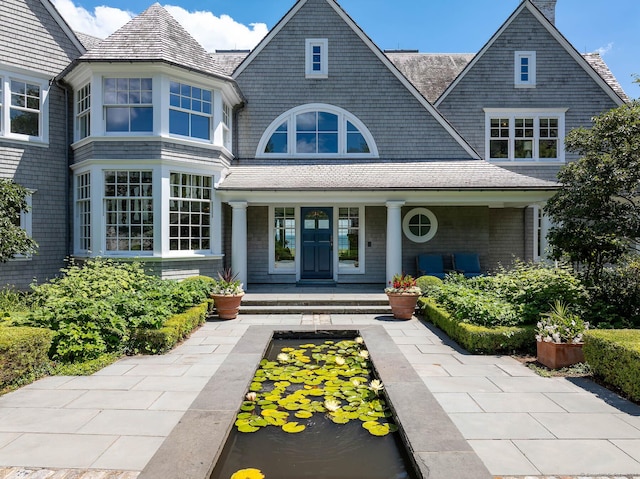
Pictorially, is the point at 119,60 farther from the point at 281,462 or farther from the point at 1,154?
the point at 281,462

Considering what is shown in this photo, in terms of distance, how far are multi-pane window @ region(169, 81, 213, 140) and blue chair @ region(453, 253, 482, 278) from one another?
326 inches

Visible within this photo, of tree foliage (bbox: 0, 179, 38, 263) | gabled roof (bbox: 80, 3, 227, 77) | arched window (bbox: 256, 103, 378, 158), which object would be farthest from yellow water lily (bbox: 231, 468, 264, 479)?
arched window (bbox: 256, 103, 378, 158)

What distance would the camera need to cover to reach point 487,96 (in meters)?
14.9

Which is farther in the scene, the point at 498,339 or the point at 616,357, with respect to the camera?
the point at 498,339

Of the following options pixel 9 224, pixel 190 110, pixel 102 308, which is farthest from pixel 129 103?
pixel 102 308

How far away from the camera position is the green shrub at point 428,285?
1047 cm

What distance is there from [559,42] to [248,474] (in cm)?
1681

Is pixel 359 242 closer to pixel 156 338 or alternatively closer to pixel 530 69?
pixel 156 338

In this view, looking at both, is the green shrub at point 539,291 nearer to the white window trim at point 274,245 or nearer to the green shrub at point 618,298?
the green shrub at point 618,298

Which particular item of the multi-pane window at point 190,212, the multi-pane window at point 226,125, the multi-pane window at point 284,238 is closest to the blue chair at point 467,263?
the multi-pane window at point 284,238

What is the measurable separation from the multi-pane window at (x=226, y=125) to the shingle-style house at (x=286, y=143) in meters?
0.13

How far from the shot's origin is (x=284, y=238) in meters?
13.6

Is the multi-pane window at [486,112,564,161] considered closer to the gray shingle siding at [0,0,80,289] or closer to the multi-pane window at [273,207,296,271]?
the multi-pane window at [273,207,296,271]

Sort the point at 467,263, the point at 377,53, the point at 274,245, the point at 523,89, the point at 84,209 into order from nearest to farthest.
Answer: the point at 84,209
the point at 467,263
the point at 377,53
the point at 274,245
the point at 523,89
